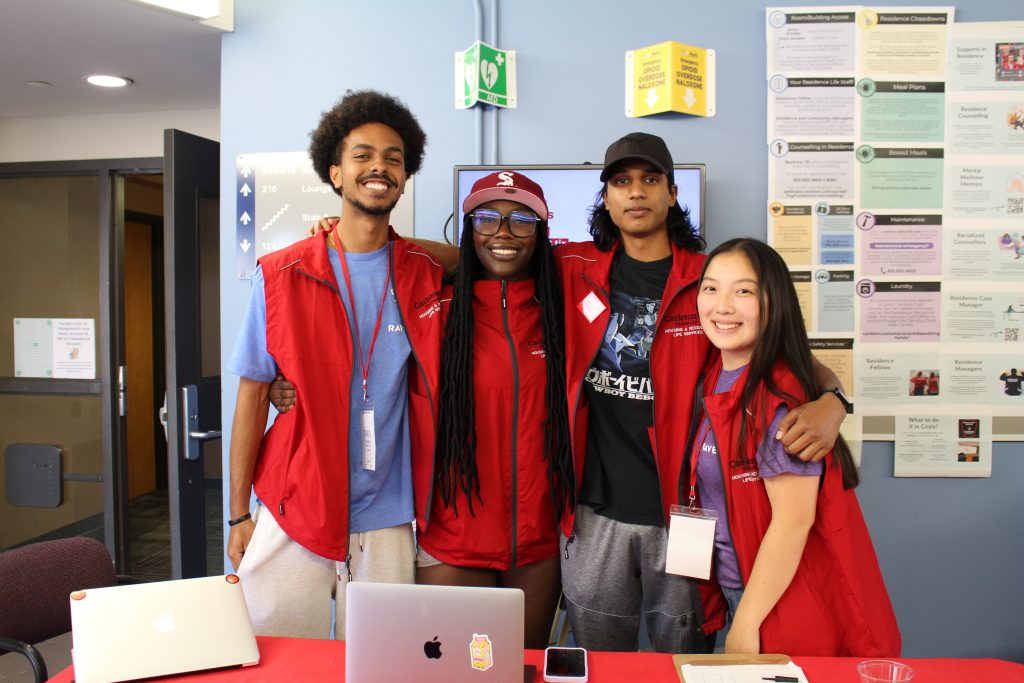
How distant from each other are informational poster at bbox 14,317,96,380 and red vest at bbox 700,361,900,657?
404 centimetres

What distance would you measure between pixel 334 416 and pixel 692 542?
0.96 meters

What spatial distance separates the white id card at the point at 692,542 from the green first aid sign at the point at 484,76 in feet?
6.28

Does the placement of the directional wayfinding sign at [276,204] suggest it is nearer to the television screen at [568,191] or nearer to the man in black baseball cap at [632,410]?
the television screen at [568,191]

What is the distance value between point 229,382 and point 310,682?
1963mm

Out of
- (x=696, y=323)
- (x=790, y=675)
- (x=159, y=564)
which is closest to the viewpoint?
(x=790, y=675)

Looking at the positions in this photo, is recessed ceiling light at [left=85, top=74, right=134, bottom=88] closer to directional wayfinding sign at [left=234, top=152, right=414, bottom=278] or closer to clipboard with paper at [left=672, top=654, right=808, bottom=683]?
directional wayfinding sign at [left=234, top=152, right=414, bottom=278]

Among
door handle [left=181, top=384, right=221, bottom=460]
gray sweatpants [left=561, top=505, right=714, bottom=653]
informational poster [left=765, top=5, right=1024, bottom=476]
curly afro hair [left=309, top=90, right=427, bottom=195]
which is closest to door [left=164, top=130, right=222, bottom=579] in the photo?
door handle [left=181, top=384, right=221, bottom=460]

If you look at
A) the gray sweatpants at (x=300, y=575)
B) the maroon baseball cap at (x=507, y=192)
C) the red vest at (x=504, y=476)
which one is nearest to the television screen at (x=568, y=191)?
the maroon baseball cap at (x=507, y=192)

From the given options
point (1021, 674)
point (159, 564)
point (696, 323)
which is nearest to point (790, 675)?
point (1021, 674)

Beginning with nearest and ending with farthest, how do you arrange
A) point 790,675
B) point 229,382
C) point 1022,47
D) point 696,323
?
point 790,675 < point 696,323 < point 1022,47 < point 229,382

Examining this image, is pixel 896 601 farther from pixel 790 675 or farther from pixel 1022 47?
pixel 1022 47

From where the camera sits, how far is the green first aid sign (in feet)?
9.26

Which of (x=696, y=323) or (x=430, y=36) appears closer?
(x=696, y=323)

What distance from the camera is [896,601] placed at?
292cm
